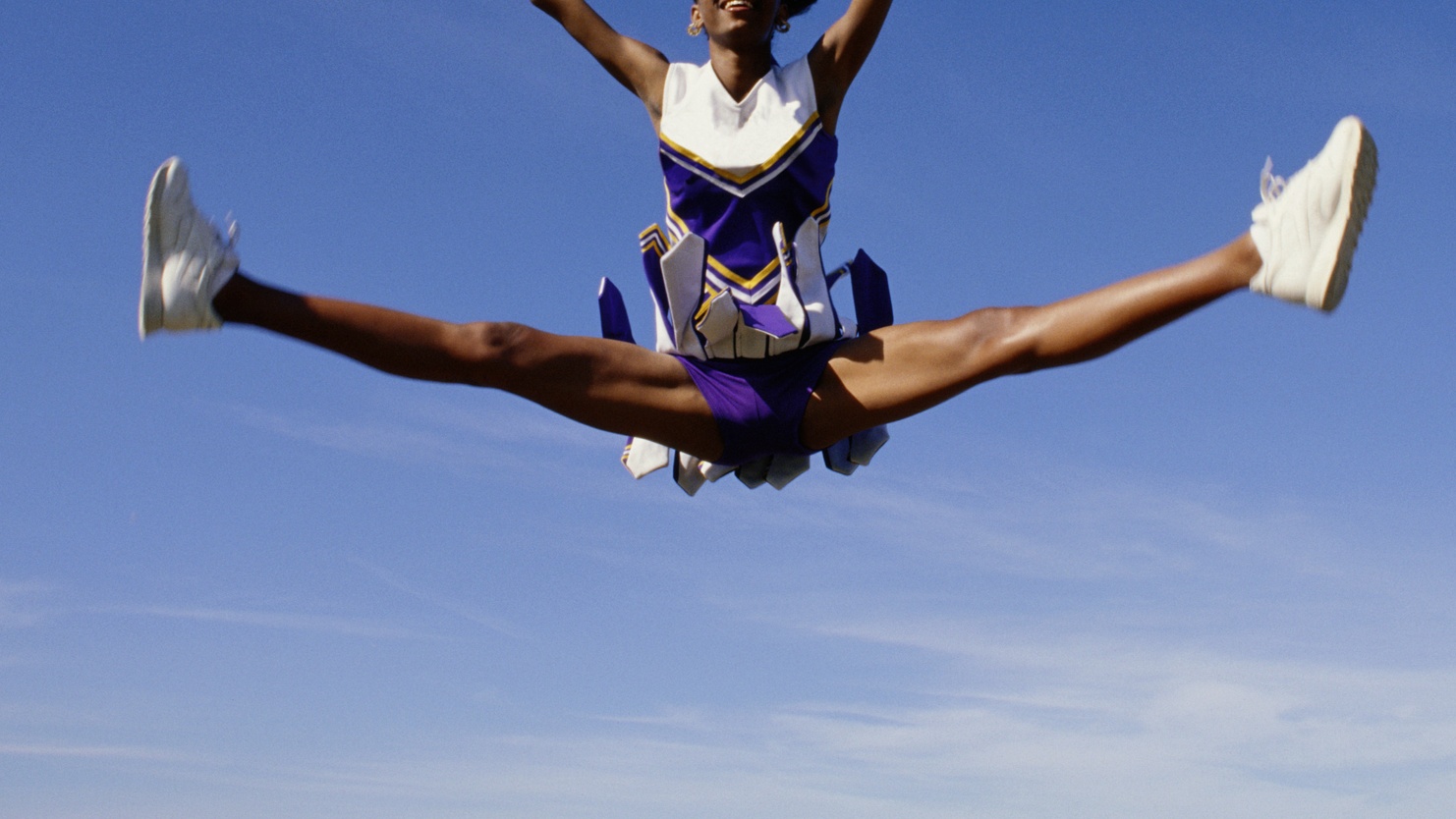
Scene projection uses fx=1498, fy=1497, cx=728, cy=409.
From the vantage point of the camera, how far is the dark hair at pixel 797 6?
657 centimetres

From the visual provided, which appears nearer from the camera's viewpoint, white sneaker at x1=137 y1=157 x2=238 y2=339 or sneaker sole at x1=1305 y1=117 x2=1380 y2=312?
sneaker sole at x1=1305 y1=117 x2=1380 y2=312

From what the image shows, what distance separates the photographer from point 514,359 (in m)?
5.11

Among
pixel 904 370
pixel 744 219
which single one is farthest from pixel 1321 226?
pixel 744 219

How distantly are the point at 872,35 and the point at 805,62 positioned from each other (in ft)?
0.94

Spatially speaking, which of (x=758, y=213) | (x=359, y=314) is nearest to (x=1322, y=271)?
(x=758, y=213)

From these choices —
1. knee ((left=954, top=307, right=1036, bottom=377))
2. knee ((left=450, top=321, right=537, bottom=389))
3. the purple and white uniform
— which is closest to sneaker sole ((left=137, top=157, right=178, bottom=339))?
knee ((left=450, top=321, right=537, bottom=389))

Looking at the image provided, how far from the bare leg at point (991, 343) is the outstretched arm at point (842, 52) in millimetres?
1064

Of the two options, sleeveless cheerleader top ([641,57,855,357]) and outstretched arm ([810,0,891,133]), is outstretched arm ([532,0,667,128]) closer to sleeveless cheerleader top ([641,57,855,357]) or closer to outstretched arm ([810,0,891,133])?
sleeveless cheerleader top ([641,57,855,357])

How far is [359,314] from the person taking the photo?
16.1 ft

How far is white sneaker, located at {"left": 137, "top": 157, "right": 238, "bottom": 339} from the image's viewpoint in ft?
15.5

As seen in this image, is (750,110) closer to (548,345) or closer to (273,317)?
(548,345)

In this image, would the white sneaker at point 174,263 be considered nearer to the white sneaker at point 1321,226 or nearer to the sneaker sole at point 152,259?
the sneaker sole at point 152,259

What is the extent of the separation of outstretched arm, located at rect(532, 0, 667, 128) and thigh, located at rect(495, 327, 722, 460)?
123 centimetres

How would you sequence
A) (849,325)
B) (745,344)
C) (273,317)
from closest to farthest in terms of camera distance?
(273,317), (745,344), (849,325)
